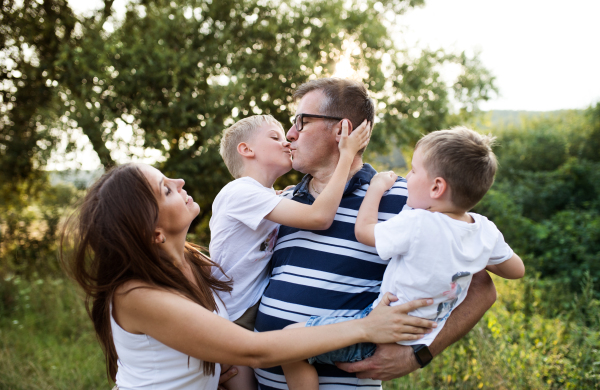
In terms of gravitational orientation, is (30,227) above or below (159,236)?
below

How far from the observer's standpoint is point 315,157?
2.22m

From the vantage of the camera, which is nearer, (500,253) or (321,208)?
(500,253)

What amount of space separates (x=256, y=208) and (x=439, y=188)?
86 centimetres

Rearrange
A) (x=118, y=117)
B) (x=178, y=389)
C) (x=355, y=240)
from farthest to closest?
(x=118, y=117) → (x=355, y=240) → (x=178, y=389)

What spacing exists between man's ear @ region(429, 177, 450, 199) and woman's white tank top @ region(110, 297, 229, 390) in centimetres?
119

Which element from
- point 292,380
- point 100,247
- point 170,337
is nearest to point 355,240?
point 292,380

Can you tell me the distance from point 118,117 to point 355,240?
662cm

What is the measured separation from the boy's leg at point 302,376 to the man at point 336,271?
0.09 meters

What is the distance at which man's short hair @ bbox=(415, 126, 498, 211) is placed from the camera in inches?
63.5

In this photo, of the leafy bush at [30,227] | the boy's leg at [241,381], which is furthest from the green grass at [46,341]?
the boy's leg at [241,381]

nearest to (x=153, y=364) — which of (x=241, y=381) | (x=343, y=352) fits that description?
(x=241, y=381)

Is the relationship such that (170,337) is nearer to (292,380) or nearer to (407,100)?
(292,380)

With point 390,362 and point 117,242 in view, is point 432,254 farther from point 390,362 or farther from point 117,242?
point 117,242

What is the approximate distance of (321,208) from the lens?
6.13 feet
